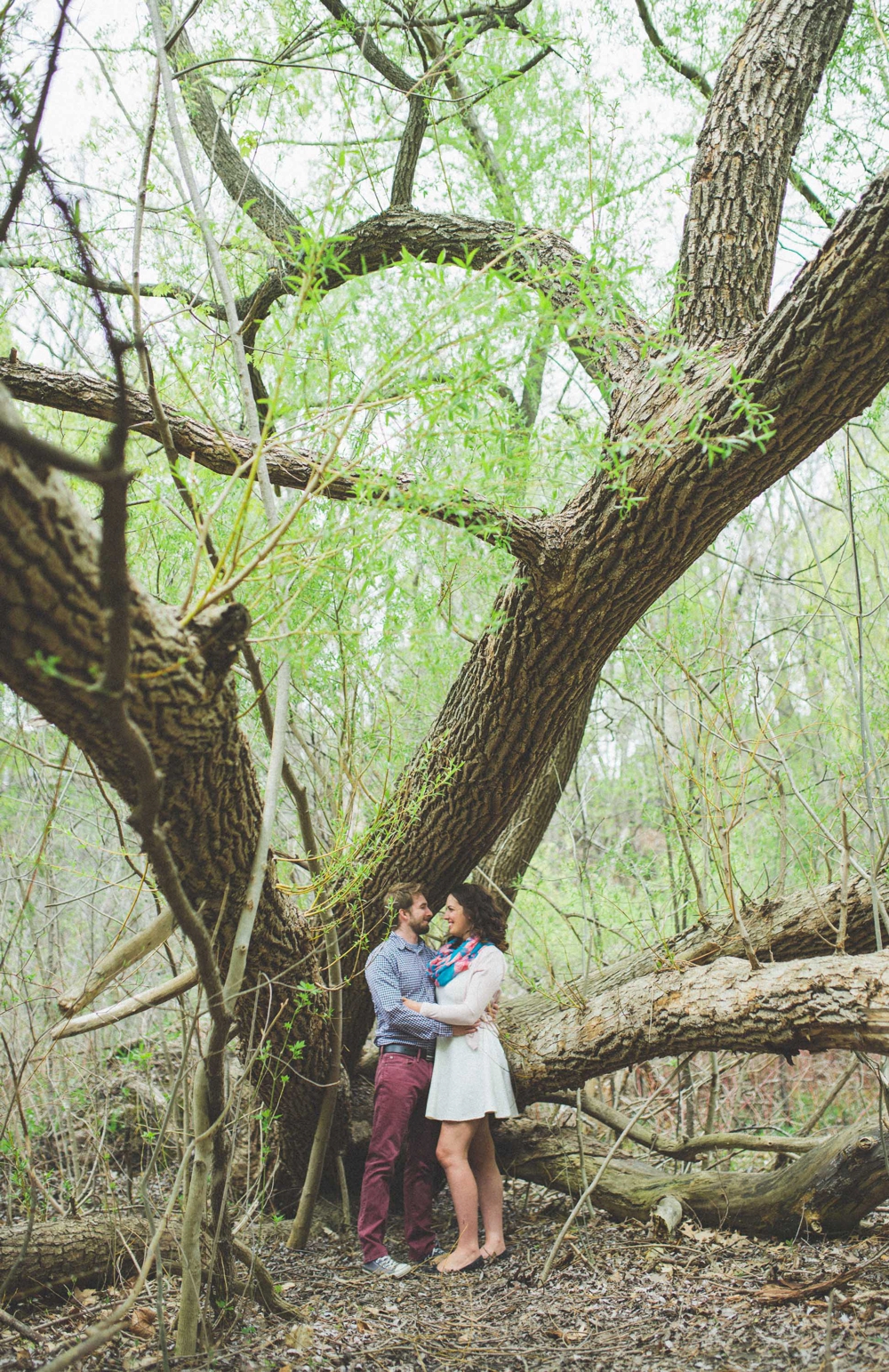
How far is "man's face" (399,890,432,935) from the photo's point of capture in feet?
12.5

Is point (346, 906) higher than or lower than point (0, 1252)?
higher

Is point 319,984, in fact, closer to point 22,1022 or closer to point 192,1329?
point 192,1329

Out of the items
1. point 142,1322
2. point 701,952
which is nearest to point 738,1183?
point 701,952

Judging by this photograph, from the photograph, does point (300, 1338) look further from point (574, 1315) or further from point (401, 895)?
point (401, 895)

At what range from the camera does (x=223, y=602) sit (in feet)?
6.25

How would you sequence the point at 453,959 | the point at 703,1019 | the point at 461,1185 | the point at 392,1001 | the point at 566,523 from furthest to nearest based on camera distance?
the point at 453,959 → the point at 392,1001 → the point at 461,1185 → the point at 703,1019 → the point at 566,523

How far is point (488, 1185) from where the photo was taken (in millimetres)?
3764

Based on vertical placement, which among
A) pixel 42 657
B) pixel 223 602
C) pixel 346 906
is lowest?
pixel 346 906

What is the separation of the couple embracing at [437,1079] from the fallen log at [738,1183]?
1.27 ft

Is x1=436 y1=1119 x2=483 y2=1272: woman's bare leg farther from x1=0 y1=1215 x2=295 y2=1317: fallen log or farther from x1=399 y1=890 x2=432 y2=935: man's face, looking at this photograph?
x1=0 y1=1215 x2=295 y2=1317: fallen log

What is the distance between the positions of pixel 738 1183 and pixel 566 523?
8.85ft

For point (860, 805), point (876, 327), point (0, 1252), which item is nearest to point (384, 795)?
point (0, 1252)

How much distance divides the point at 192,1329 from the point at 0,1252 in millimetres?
984

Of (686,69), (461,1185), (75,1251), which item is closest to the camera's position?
(75,1251)
